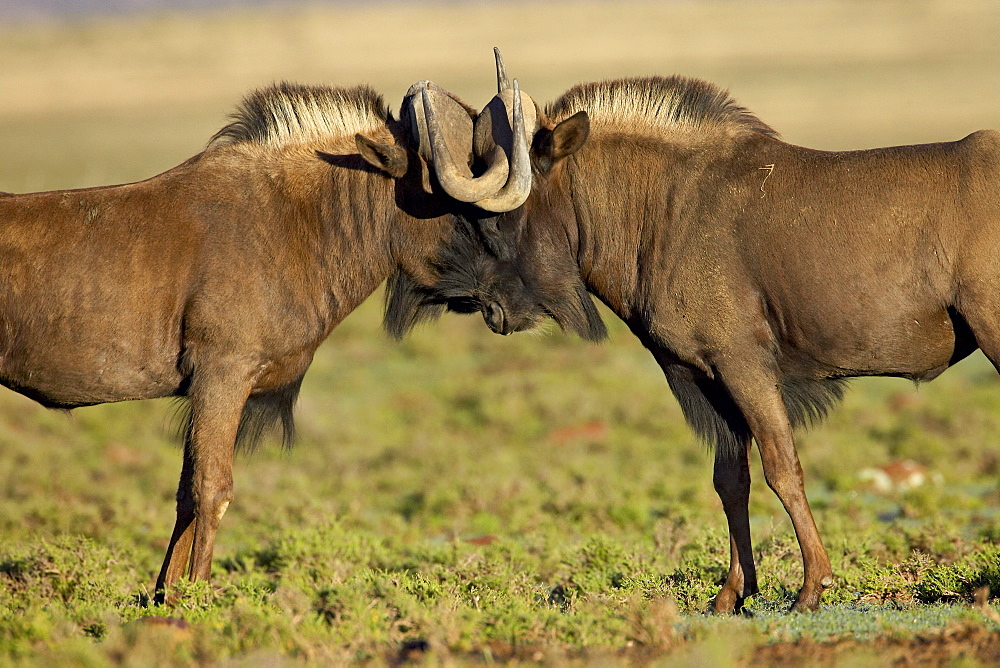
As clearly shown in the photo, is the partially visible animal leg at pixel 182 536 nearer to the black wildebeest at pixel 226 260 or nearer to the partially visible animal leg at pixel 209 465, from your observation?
the black wildebeest at pixel 226 260

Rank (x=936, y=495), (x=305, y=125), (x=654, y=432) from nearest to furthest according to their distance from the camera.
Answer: (x=305, y=125)
(x=936, y=495)
(x=654, y=432)

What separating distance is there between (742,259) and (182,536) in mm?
3888

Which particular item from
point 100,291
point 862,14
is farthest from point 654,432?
point 862,14

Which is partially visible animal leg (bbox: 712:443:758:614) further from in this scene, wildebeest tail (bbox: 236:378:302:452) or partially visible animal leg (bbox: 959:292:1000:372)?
wildebeest tail (bbox: 236:378:302:452)

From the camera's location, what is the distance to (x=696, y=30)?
91.8 metres

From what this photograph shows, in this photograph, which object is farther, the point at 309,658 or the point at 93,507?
the point at 93,507

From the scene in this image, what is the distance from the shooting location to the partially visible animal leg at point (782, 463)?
681 cm

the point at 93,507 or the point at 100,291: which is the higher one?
the point at 100,291

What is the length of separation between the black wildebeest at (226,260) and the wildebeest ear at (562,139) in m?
0.25

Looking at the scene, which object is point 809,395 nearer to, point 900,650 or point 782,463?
point 782,463

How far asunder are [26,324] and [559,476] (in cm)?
662

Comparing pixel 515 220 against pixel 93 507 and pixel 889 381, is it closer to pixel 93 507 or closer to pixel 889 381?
pixel 93 507

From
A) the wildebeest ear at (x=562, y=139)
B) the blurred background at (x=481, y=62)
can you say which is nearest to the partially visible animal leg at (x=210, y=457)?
the wildebeest ear at (x=562, y=139)

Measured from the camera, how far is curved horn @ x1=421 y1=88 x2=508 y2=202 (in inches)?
283
